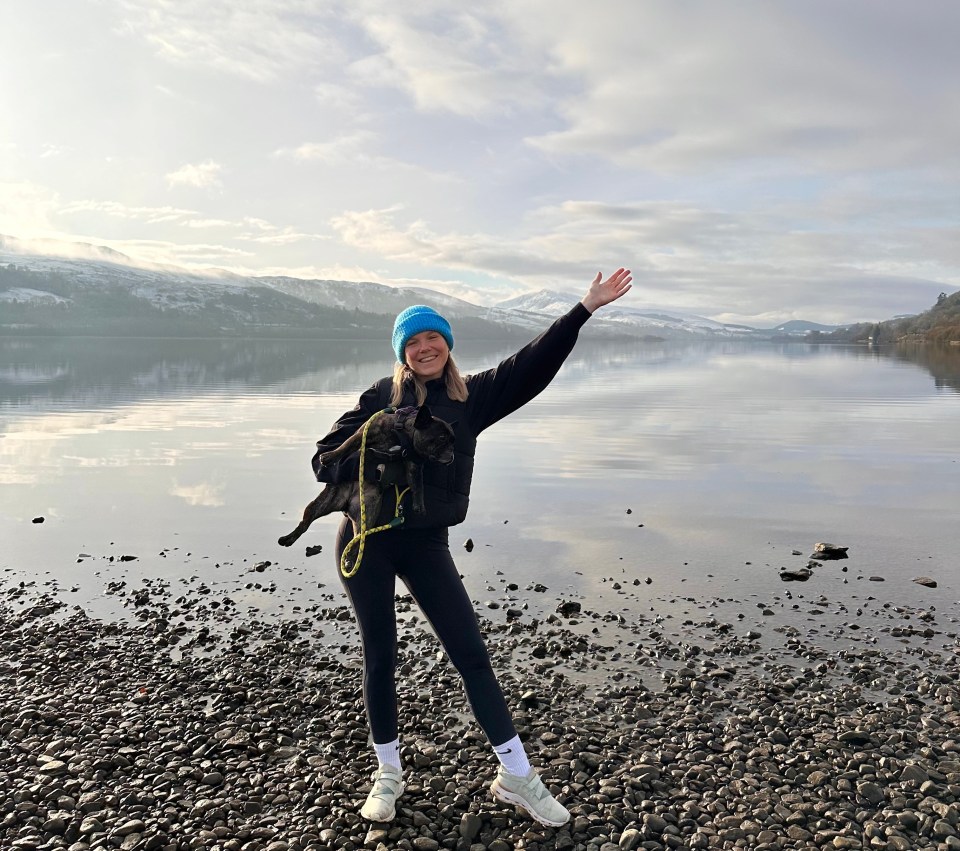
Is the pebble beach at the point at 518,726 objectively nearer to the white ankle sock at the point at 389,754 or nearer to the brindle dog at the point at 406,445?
the white ankle sock at the point at 389,754

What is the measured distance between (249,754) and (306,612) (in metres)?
3.56

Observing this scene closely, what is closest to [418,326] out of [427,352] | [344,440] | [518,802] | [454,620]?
[427,352]

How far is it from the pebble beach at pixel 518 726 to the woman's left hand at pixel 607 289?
3.82 m

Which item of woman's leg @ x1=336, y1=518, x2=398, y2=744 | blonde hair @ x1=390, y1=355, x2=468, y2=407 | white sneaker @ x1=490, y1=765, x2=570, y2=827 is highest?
blonde hair @ x1=390, y1=355, x2=468, y2=407

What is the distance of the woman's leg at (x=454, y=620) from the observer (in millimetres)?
5406

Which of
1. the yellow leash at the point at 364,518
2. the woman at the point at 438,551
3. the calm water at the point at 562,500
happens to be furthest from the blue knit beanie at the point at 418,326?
the calm water at the point at 562,500

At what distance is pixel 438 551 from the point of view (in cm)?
546

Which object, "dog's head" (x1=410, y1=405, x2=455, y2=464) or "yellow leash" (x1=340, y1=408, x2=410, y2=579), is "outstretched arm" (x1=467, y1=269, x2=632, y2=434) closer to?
"dog's head" (x1=410, y1=405, x2=455, y2=464)

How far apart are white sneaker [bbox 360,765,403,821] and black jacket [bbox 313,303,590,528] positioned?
198cm

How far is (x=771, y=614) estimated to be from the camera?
9.76m

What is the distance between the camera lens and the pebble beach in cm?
529

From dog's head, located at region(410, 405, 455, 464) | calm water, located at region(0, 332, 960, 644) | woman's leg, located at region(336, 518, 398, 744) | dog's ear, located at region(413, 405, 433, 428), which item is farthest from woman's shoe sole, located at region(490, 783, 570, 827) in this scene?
calm water, located at region(0, 332, 960, 644)

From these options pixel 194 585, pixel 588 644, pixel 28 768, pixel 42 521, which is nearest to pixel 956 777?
pixel 588 644

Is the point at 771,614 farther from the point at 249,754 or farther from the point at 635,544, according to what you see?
the point at 249,754
